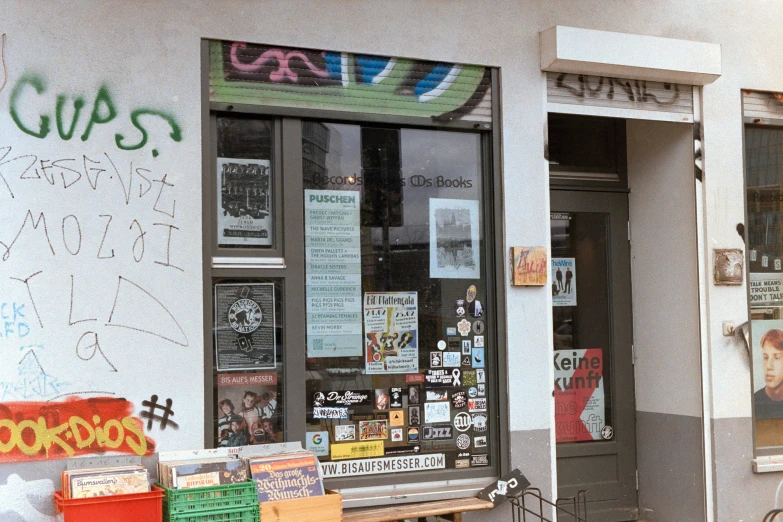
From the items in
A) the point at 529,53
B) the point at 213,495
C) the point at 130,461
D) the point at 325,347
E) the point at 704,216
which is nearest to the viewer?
the point at 213,495

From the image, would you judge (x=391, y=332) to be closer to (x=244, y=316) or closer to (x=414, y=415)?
(x=414, y=415)

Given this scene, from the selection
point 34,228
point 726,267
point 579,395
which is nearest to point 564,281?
point 579,395

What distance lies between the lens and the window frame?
18.2 ft

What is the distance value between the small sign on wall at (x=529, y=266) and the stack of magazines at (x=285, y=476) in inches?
79.4

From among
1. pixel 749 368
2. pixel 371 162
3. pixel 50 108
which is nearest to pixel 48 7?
pixel 50 108

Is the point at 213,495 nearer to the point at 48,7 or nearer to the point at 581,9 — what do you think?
the point at 48,7

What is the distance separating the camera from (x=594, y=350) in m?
7.40

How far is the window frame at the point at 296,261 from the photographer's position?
218 inches

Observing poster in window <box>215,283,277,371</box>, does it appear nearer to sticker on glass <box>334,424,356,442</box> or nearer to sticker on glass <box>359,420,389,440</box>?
sticker on glass <box>334,424,356,442</box>

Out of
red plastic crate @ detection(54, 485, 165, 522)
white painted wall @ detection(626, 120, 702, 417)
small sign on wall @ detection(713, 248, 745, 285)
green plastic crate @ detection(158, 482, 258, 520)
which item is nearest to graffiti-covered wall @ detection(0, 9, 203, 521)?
red plastic crate @ detection(54, 485, 165, 522)

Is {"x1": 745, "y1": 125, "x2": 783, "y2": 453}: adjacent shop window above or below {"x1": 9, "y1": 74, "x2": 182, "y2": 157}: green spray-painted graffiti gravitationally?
below

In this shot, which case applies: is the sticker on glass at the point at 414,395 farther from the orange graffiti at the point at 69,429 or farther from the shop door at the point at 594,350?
the orange graffiti at the point at 69,429

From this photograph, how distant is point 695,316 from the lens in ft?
22.8

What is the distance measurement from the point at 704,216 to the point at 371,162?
9.01ft
